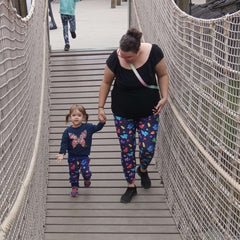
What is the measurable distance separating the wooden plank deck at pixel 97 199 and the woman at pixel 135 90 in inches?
17.5

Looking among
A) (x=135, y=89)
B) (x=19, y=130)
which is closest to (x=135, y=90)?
(x=135, y=89)

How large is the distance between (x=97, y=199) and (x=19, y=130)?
1158 millimetres

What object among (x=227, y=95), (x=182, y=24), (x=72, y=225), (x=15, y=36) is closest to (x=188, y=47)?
(x=182, y=24)

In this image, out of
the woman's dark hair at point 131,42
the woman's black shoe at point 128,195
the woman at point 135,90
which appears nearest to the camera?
the woman's dark hair at point 131,42

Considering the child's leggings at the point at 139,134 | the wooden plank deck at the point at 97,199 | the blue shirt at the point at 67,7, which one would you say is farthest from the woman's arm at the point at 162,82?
the blue shirt at the point at 67,7

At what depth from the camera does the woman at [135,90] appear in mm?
3012

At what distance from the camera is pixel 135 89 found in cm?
308

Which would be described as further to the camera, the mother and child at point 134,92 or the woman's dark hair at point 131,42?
the mother and child at point 134,92

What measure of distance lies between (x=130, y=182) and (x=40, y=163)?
0.71m

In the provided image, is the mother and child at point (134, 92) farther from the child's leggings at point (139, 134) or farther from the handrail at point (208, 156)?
the handrail at point (208, 156)

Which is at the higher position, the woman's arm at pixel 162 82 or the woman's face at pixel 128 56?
the woman's face at pixel 128 56

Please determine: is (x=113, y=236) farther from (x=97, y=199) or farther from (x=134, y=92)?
(x=134, y=92)

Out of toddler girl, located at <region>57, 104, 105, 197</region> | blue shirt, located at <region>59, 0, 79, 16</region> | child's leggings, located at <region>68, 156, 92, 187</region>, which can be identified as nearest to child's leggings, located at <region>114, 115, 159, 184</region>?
toddler girl, located at <region>57, 104, 105, 197</region>

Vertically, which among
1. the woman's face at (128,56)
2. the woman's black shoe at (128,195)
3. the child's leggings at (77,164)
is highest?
A: the woman's face at (128,56)
